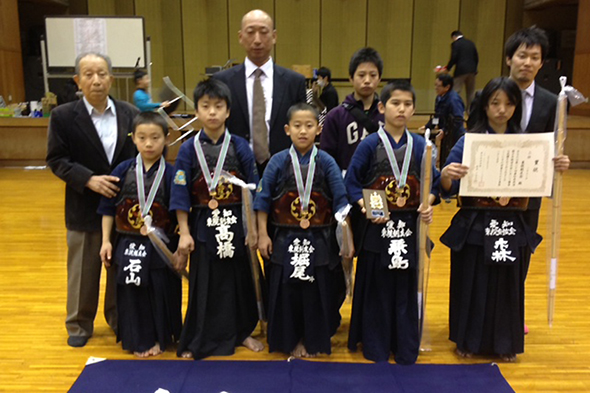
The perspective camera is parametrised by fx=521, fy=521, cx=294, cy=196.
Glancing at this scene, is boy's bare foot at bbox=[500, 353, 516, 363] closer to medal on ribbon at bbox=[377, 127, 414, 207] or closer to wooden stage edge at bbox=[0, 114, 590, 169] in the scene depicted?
medal on ribbon at bbox=[377, 127, 414, 207]

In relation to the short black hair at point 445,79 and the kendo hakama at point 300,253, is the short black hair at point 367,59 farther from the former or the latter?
the short black hair at point 445,79

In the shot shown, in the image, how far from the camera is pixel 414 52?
1273 cm

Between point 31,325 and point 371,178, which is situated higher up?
point 371,178

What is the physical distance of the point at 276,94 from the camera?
2914mm

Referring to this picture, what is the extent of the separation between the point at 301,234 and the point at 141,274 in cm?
84

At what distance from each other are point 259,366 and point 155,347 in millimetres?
587

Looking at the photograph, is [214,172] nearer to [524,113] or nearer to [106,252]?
[106,252]

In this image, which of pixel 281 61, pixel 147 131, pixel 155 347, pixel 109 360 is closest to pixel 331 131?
pixel 147 131

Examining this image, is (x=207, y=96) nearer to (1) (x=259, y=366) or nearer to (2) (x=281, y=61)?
(1) (x=259, y=366)

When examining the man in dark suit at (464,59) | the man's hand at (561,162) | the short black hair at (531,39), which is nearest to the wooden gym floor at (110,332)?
the man's hand at (561,162)

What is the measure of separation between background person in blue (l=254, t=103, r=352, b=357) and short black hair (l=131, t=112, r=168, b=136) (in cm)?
58

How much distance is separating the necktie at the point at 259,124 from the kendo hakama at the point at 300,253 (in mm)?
283

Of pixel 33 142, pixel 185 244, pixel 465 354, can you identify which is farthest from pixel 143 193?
pixel 33 142

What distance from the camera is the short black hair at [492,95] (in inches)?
98.1
